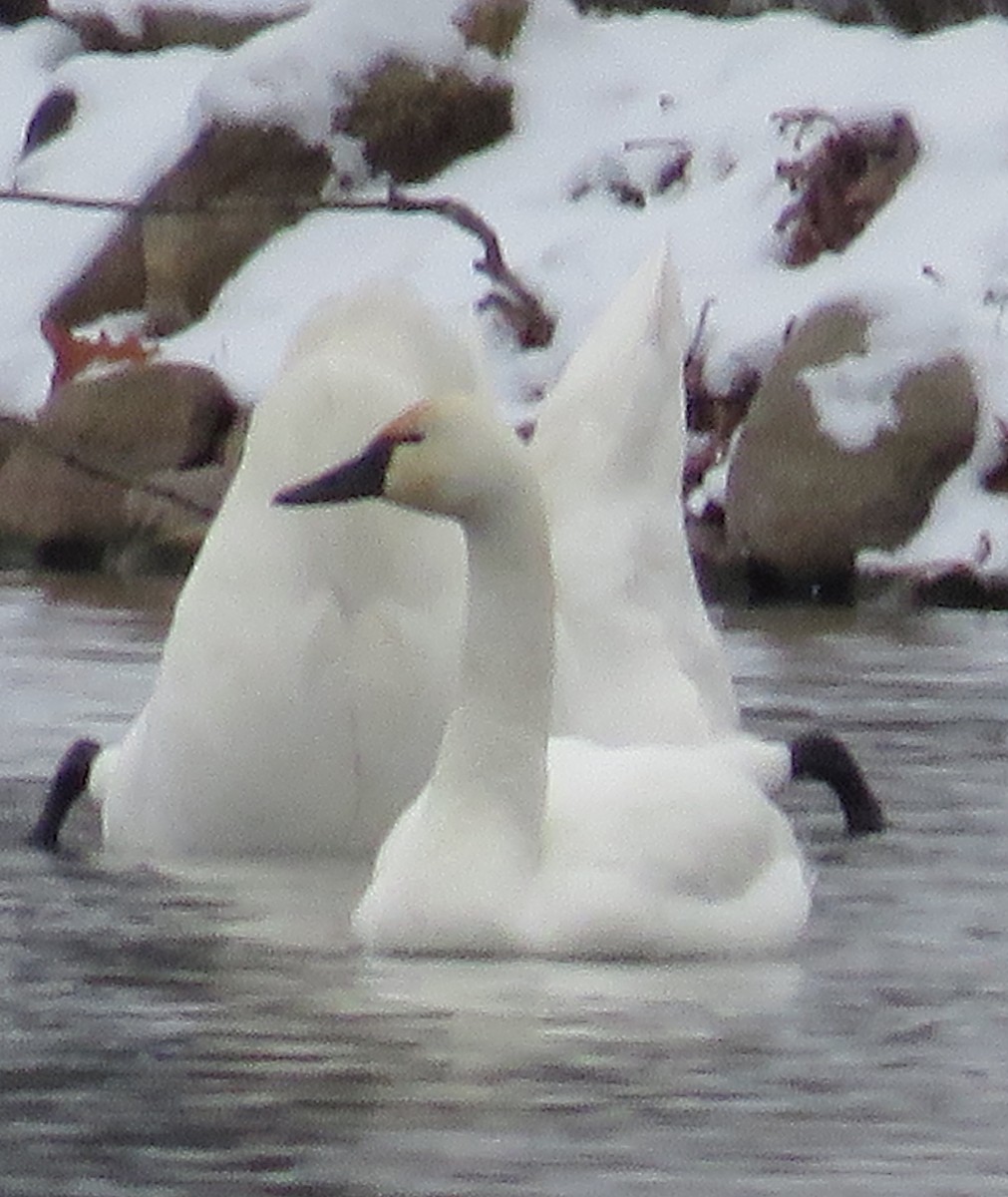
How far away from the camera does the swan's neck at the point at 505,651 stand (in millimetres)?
8938

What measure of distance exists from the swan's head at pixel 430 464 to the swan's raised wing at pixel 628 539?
5.93 feet

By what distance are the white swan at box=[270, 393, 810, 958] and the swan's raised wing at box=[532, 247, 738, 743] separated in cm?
162

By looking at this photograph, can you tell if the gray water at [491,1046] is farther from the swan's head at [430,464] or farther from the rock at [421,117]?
the rock at [421,117]

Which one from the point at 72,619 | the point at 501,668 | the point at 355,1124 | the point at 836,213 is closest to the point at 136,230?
the point at 836,213

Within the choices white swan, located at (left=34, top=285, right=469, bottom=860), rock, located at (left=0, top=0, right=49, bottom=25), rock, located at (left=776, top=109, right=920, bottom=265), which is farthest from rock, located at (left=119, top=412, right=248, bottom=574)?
white swan, located at (left=34, top=285, right=469, bottom=860)

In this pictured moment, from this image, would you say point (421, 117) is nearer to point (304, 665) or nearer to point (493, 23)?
point (493, 23)

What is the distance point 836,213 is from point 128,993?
1305 cm

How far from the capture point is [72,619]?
53.0 feet

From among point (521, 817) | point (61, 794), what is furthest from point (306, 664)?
point (521, 817)

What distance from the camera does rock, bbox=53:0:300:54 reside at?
25156 mm

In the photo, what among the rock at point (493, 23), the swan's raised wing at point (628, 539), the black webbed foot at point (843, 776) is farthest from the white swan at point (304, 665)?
the rock at point (493, 23)

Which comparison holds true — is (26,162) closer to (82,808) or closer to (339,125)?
(339,125)

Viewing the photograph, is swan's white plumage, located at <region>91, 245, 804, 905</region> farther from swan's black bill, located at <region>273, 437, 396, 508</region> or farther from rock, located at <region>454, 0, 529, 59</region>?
rock, located at <region>454, 0, 529, 59</region>

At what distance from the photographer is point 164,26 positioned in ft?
83.8
